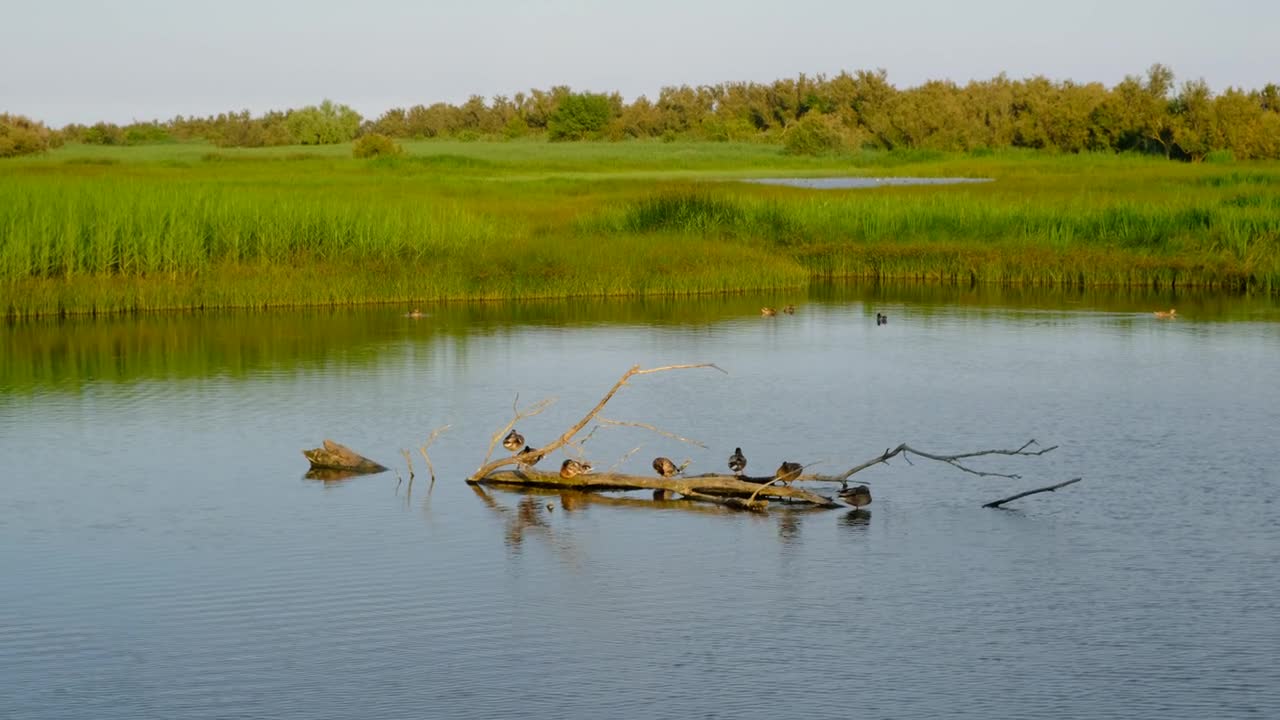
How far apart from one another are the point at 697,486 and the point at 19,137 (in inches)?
2049

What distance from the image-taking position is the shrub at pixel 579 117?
273 feet

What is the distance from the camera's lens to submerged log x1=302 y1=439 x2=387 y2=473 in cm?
1261

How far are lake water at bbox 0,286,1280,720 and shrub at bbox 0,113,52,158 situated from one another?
42032mm

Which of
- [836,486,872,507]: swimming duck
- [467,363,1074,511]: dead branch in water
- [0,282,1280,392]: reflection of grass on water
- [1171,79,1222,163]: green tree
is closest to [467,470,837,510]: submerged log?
[467,363,1074,511]: dead branch in water

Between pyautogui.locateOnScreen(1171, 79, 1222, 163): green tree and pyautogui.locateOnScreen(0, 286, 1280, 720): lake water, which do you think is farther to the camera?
pyautogui.locateOnScreen(1171, 79, 1222, 163): green tree

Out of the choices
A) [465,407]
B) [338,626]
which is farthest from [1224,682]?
[465,407]

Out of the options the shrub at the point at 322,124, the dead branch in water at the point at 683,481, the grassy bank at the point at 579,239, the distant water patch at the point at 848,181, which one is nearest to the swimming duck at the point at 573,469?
the dead branch in water at the point at 683,481

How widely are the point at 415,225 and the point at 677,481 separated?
677 inches

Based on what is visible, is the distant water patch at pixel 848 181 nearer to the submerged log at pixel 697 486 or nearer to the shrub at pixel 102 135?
the submerged log at pixel 697 486

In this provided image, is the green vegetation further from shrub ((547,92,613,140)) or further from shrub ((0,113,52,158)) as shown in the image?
shrub ((547,92,613,140))

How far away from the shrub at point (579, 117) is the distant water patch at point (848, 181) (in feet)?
106

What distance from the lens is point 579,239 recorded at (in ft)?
98.1

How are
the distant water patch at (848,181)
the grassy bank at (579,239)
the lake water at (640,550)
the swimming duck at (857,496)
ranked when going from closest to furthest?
the lake water at (640,550), the swimming duck at (857,496), the grassy bank at (579,239), the distant water patch at (848,181)

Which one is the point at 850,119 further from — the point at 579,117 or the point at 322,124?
the point at 322,124
